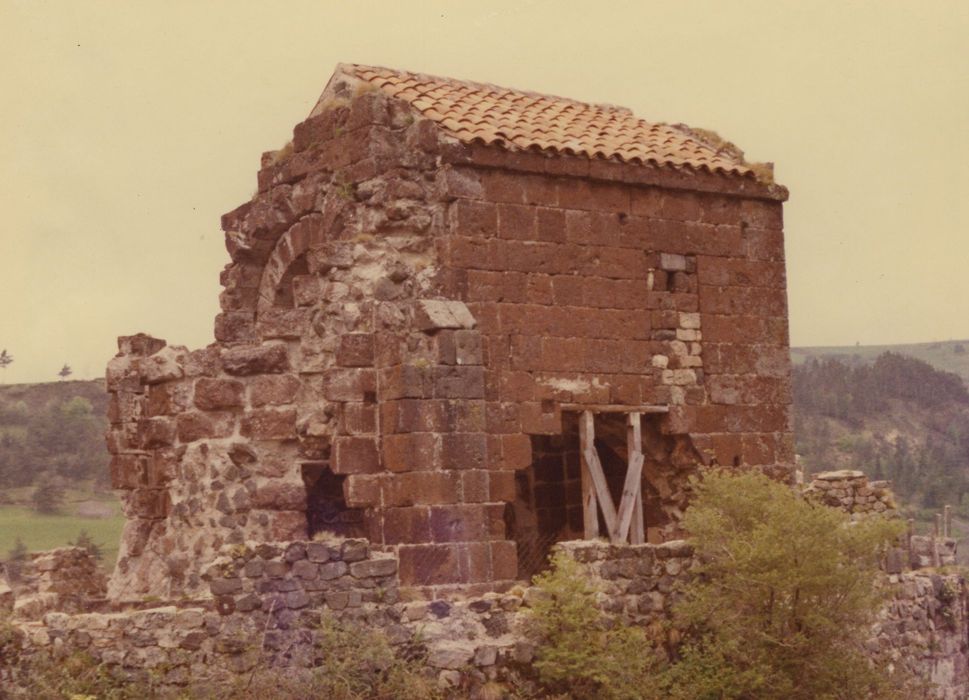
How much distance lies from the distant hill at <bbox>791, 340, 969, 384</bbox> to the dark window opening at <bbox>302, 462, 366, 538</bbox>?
56214mm

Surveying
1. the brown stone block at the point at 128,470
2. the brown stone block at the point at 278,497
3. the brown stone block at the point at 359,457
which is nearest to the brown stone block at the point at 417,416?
the brown stone block at the point at 359,457

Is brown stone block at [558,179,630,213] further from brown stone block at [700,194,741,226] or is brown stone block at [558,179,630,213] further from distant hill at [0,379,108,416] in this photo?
distant hill at [0,379,108,416]

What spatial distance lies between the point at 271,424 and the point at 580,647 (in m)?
5.05

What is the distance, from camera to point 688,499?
62.4 feet

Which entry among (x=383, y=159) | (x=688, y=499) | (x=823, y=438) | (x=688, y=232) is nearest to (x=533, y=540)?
(x=688, y=499)

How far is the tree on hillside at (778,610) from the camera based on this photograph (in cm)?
1473

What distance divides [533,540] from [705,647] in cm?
644

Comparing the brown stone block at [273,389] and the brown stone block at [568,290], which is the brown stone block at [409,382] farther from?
the brown stone block at [568,290]

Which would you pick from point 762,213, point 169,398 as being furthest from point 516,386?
point 762,213

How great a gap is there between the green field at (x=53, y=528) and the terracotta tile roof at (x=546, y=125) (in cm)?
1687

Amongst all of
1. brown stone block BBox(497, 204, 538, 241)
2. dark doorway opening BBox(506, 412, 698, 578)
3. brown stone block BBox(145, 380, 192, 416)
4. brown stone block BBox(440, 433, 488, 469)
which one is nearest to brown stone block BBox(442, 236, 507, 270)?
brown stone block BBox(497, 204, 538, 241)

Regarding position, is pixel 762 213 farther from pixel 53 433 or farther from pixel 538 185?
pixel 53 433

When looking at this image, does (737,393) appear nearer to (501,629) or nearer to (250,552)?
(501,629)

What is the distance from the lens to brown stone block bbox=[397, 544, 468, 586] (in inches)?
664
